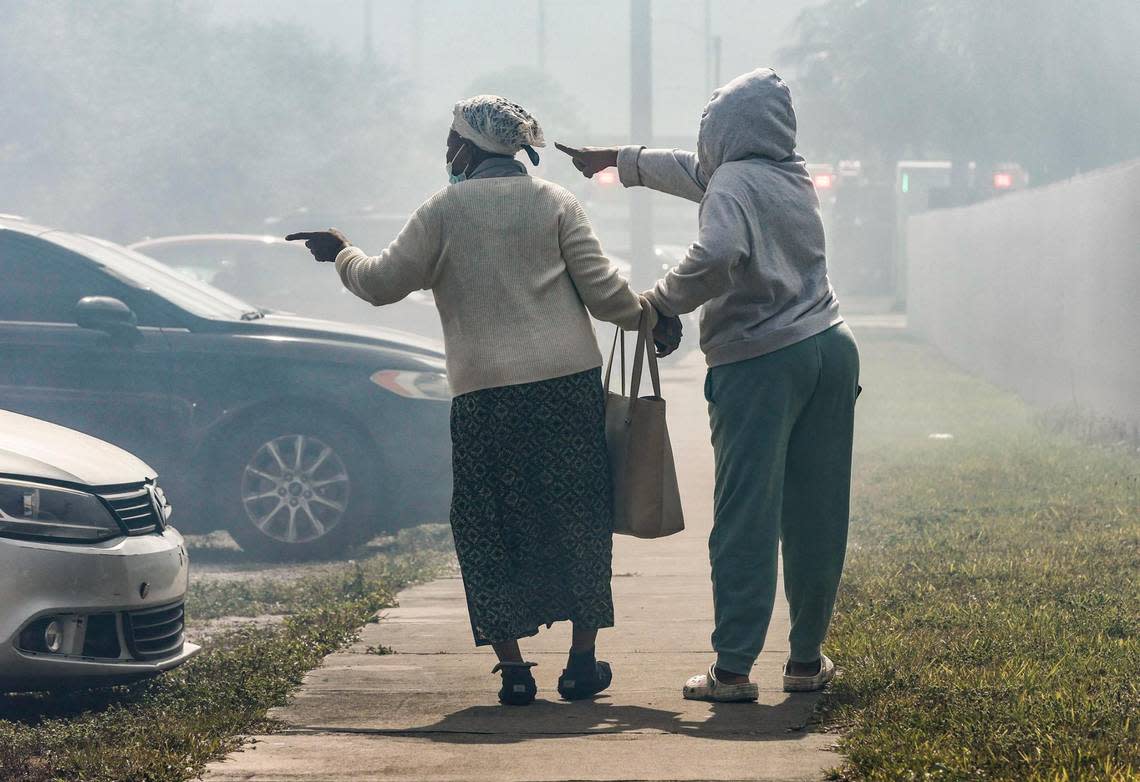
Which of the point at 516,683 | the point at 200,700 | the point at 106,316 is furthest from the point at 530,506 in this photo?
the point at 106,316

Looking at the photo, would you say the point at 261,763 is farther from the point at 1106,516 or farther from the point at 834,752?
the point at 1106,516

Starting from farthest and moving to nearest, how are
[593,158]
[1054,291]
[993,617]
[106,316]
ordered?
[1054,291]
[106,316]
[993,617]
[593,158]

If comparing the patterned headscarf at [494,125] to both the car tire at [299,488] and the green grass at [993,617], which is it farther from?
the car tire at [299,488]

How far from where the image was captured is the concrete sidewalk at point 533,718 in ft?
12.6

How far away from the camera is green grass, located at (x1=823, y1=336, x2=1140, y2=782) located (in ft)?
12.0

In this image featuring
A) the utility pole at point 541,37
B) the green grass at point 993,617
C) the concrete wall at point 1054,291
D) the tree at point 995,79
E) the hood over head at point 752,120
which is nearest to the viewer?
the green grass at point 993,617

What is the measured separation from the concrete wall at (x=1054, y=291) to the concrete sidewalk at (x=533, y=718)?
683cm

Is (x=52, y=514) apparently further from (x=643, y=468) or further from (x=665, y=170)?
(x=665, y=170)

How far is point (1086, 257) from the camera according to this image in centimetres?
1349

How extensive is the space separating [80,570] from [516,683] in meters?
1.31

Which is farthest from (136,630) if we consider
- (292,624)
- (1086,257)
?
(1086,257)

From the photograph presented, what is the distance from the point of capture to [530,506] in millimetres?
4613

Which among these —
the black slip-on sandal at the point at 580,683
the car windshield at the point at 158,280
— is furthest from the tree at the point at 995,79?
the black slip-on sandal at the point at 580,683

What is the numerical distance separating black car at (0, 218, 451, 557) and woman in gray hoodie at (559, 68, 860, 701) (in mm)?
3724
